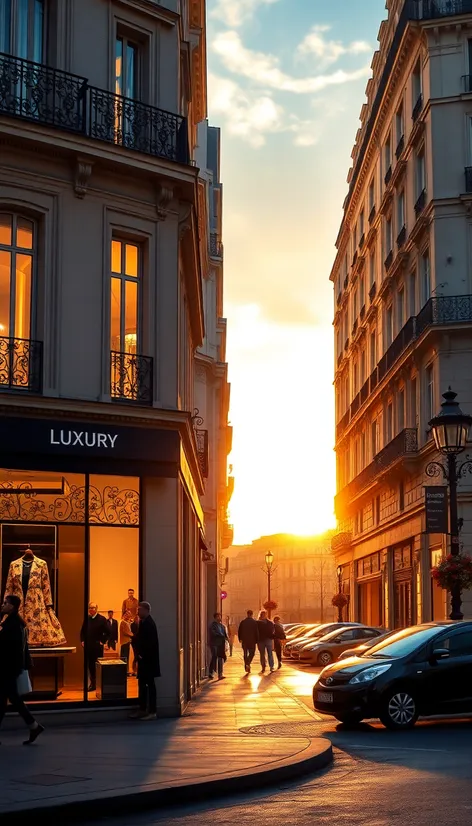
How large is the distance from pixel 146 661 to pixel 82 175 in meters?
7.57

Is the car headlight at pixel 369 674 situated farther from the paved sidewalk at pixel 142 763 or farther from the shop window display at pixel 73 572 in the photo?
the shop window display at pixel 73 572

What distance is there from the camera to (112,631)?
18.6 m

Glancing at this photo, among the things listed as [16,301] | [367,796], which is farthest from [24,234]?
[367,796]

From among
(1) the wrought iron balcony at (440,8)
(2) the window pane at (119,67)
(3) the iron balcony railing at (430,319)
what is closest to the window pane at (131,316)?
(2) the window pane at (119,67)

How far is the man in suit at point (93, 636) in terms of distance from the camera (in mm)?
18172

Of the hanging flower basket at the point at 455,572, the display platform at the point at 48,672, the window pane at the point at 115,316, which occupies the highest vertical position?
the window pane at the point at 115,316

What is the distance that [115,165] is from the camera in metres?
18.7

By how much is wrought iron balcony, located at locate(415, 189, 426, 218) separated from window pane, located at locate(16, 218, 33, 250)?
25.1 m

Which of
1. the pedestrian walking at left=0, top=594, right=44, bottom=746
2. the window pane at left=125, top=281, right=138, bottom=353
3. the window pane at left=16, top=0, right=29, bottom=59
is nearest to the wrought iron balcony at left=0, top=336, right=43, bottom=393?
the window pane at left=125, top=281, right=138, bottom=353

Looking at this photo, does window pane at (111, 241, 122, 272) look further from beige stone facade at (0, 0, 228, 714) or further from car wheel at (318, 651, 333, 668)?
car wheel at (318, 651, 333, 668)

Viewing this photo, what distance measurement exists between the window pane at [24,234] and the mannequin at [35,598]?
4642 millimetres

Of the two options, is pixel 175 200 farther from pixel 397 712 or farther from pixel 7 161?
pixel 397 712

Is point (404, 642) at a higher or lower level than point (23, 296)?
lower

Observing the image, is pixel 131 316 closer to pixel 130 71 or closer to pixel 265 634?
pixel 130 71
